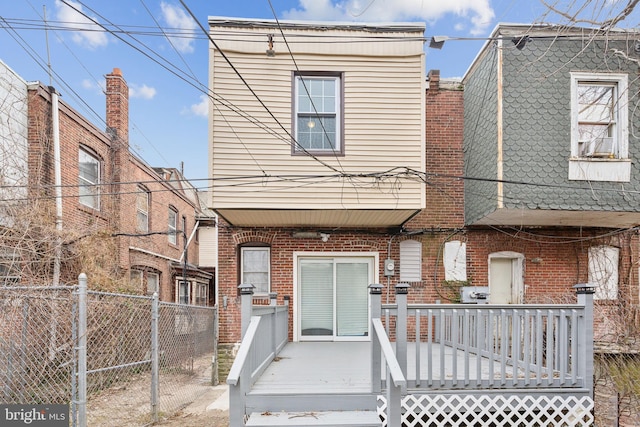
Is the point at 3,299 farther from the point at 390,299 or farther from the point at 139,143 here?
the point at 139,143

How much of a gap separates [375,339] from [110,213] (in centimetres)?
966

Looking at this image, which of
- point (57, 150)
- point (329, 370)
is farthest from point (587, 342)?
point (57, 150)

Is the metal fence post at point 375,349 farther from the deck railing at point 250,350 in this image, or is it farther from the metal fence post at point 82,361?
the metal fence post at point 82,361

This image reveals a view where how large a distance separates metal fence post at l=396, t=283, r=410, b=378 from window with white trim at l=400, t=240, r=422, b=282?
4.53 meters

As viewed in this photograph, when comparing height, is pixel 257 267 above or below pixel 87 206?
below

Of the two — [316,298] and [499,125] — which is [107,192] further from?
[499,125]

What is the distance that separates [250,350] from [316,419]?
1.03 metres

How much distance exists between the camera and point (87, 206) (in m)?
10.5

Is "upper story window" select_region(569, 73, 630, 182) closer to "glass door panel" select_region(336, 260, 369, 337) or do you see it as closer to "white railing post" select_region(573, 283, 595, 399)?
"white railing post" select_region(573, 283, 595, 399)

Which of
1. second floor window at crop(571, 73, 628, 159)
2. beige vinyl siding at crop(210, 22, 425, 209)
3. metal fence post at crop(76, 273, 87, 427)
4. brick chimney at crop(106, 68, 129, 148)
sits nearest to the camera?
metal fence post at crop(76, 273, 87, 427)

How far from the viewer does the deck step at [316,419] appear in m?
4.20

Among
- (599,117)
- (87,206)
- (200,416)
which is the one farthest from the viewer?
(87,206)

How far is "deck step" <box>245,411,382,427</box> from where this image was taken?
13.8ft

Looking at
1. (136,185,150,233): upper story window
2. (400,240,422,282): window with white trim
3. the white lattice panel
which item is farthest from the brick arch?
(136,185,150,233): upper story window
